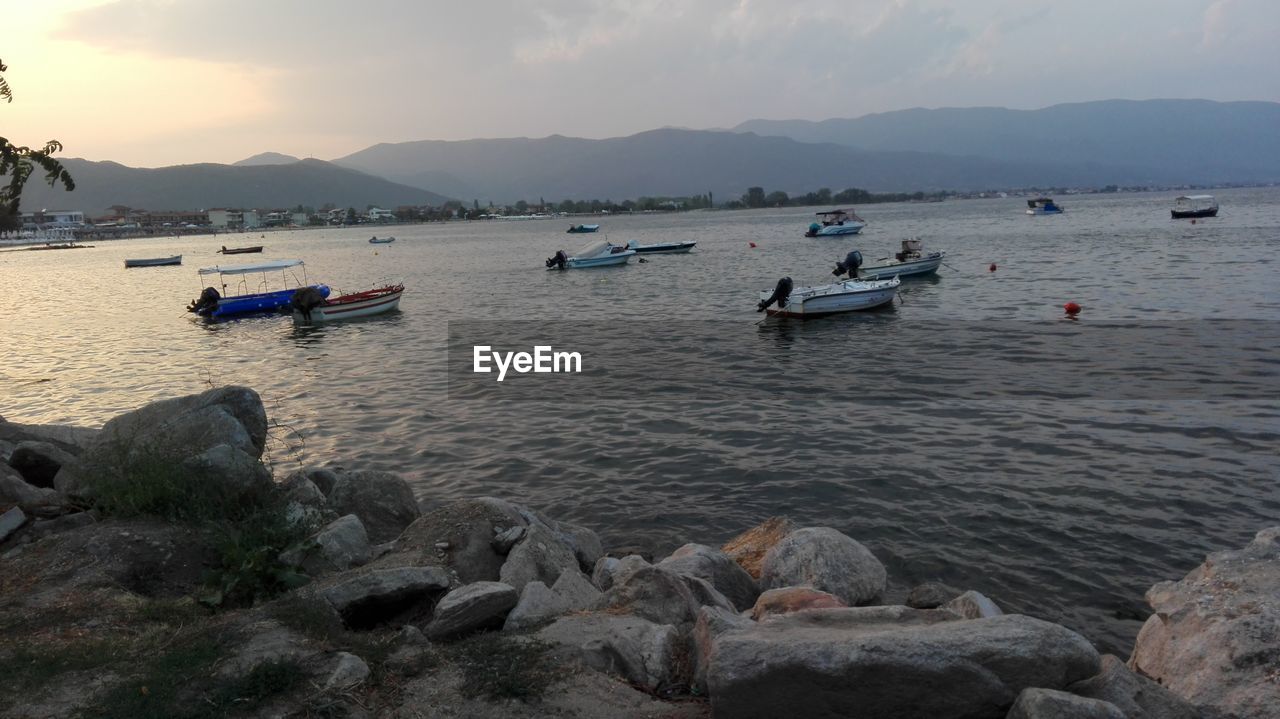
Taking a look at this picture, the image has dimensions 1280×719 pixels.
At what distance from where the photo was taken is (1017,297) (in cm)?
3578

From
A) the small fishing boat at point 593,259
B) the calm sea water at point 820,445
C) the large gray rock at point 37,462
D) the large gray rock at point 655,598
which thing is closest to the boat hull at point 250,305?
the calm sea water at point 820,445

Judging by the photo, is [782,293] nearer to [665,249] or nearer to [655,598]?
[655,598]

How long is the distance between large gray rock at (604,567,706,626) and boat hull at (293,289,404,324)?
33443mm

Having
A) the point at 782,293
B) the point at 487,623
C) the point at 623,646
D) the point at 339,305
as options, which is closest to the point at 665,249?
the point at 339,305

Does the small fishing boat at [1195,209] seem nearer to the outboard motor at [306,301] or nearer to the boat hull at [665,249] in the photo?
the boat hull at [665,249]

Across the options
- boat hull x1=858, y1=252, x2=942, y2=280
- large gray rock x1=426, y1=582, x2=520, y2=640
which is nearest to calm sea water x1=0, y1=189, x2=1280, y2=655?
large gray rock x1=426, y1=582, x2=520, y2=640

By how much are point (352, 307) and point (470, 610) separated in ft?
113

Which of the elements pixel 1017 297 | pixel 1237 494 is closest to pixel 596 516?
pixel 1237 494

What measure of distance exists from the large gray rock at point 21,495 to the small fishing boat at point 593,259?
176ft

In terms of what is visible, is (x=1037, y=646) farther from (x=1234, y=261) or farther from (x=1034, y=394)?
(x=1234, y=261)

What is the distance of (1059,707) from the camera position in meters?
4.75

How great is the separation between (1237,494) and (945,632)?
369 inches

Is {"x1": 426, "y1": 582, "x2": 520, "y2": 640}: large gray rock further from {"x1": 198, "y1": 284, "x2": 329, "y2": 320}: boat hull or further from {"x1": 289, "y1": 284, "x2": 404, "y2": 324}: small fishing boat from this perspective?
{"x1": 198, "y1": 284, "x2": 329, "y2": 320}: boat hull

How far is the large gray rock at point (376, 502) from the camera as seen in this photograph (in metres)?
10.9
